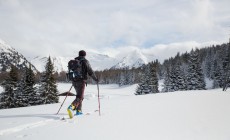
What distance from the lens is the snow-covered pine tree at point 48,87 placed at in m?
35.3

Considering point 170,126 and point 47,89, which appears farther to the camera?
point 47,89

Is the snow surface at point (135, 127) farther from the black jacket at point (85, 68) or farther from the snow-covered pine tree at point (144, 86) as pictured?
the snow-covered pine tree at point (144, 86)

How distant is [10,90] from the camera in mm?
34562

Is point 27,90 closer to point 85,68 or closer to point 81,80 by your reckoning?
point 81,80

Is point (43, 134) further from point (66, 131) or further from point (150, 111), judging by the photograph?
point (150, 111)

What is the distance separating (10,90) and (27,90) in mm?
2821

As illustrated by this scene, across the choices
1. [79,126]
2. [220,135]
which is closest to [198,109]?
[220,135]

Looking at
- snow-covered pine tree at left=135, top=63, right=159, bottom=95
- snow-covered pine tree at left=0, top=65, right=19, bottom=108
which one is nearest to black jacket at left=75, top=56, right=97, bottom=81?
snow-covered pine tree at left=0, top=65, right=19, bottom=108

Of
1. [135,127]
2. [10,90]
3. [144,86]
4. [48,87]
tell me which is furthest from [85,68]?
[144,86]

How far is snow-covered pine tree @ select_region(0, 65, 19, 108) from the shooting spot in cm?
3381

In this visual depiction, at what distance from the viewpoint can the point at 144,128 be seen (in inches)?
237

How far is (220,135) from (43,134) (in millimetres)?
4764

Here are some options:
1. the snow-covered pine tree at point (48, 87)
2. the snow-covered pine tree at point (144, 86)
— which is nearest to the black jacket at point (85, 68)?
the snow-covered pine tree at point (48, 87)

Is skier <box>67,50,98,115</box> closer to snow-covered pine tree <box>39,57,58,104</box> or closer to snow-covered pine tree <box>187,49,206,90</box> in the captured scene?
snow-covered pine tree <box>39,57,58,104</box>
